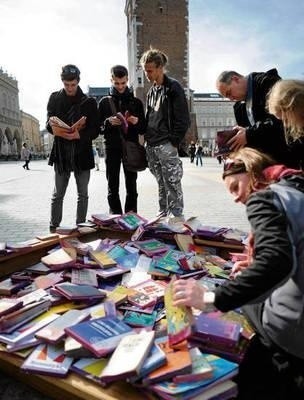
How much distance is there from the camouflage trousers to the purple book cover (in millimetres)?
2437

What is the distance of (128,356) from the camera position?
1.58 metres

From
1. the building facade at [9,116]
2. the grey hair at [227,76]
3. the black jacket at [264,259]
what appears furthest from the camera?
the building facade at [9,116]

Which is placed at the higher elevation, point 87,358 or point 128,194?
point 128,194

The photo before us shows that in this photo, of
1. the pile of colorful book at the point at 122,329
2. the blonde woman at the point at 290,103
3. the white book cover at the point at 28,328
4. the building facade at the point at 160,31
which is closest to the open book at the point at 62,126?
the pile of colorful book at the point at 122,329

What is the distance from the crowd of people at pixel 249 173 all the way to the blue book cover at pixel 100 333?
0.41 meters

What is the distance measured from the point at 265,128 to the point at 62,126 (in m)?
2.13

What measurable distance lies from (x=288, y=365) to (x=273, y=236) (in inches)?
23.6

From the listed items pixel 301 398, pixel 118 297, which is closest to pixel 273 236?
pixel 301 398

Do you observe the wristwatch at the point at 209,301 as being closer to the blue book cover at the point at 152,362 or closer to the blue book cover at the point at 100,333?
the blue book cover at the point at 152,362

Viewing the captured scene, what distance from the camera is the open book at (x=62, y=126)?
3957 millimetres

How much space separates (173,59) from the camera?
3972 cm

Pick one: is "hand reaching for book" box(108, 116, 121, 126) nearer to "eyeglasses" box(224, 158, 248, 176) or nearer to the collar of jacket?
the collar of jacket

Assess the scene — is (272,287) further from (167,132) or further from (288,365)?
(167,132)

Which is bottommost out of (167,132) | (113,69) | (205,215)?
(205,215)
